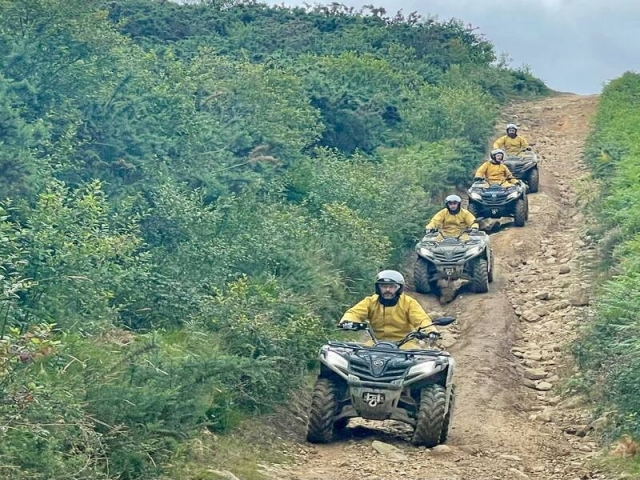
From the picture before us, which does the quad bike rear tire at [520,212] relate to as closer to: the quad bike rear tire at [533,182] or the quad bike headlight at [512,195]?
the quad bike headlight at [512,195]

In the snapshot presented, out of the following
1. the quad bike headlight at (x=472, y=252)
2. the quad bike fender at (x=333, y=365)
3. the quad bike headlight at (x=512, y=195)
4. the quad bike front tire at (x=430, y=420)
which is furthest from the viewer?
the quad bike headlight at (x=512, y=195)

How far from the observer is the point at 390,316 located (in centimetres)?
1096

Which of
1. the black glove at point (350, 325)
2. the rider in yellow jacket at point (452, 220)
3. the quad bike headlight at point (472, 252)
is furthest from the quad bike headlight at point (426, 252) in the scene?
the black glove at point (350, 325)

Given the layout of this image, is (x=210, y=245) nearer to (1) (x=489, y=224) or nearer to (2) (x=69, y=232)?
(2) (x=69, y=232)

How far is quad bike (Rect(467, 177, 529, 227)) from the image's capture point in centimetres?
2073

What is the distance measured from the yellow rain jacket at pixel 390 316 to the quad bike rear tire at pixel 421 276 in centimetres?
563

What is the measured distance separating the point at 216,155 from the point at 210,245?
5.08 m

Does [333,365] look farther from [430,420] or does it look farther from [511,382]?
[511,382]

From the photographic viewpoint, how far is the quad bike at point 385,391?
9570mm

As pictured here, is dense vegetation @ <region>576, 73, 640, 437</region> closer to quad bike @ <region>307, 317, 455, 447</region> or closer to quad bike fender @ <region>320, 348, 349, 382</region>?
quad bike @ <region>307, 317, 455, 447</region>

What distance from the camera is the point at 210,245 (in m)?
12.8

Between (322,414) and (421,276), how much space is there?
719 cm

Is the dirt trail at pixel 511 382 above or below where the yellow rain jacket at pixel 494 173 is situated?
below

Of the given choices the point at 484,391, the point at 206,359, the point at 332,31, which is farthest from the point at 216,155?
the point at 332,31
